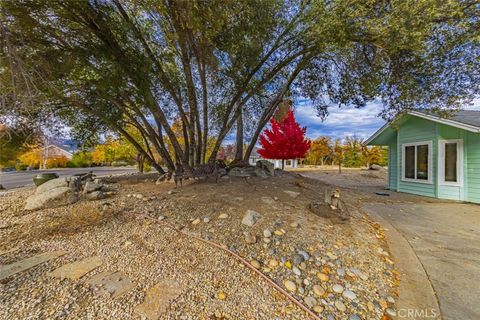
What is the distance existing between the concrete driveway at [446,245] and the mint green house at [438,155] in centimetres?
94

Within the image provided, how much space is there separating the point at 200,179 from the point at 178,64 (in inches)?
123

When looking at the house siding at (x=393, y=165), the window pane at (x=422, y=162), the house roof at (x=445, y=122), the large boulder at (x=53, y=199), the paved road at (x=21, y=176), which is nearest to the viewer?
the large boulder at (x=53, y=199)

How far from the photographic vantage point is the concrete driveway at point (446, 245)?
1945 millimetres

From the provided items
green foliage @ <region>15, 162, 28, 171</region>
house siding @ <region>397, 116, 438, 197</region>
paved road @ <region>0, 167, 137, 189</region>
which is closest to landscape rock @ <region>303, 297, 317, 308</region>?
house siding @ <region>397, 116, 438, 197</region>

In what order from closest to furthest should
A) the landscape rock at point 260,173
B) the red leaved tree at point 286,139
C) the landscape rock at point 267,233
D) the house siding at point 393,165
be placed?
the landscape rock at point 267,233 < the landscape rock at point 260,173 < the house siding at point 393,165 < the red leaved tree at point 286,139

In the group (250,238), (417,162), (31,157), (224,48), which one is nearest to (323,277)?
(250,238)

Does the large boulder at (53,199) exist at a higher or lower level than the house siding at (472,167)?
lower

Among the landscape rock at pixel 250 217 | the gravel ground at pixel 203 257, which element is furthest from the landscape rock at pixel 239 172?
the landscape rock at pixel 250 217

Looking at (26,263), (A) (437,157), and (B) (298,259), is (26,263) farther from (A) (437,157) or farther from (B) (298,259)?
(A) (437,157)

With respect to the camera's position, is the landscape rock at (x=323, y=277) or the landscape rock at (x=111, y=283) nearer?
the landscape rock at (x=111, y=283)

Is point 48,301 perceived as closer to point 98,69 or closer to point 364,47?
point 98,69

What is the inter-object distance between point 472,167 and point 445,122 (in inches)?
56.2

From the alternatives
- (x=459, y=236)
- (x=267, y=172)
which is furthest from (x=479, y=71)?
(x=267, y=172)

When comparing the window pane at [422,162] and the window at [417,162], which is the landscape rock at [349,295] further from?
the window pane at [422,162]
